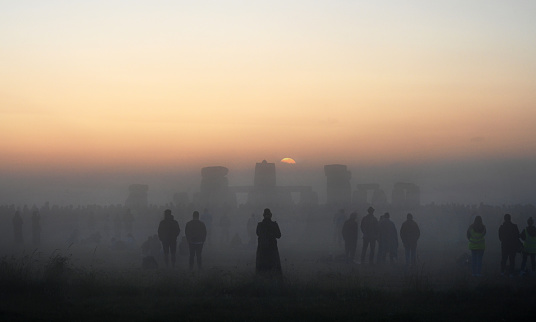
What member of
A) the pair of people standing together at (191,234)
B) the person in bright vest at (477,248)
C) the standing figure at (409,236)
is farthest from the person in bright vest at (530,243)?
the pair of people standing together at (191,234)

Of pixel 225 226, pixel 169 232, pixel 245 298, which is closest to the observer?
pixel 245 298

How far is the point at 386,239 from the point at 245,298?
10.3 meters

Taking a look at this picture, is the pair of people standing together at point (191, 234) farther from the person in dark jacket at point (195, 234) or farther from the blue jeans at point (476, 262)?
the blue jeans at point (476, 262)


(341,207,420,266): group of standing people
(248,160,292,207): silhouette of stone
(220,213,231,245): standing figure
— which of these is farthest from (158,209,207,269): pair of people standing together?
(248,160,292,207): silhouette of stone

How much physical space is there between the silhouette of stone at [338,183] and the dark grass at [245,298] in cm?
4344

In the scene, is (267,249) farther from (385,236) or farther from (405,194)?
(405,194)

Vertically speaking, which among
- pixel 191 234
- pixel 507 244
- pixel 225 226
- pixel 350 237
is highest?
pixel 225 226

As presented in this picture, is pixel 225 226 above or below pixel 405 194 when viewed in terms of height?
below

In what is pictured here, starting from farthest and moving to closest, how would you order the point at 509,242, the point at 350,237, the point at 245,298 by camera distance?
the point at 350,237 < the point at 509,242 < the point at 245,298

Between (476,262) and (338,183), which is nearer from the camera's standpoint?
(476,262)

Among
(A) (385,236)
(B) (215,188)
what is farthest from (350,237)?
(B) (215,188)

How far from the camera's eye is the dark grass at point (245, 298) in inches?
488

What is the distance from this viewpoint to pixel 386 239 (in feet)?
76.5

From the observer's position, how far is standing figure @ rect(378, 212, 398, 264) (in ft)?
76.4
